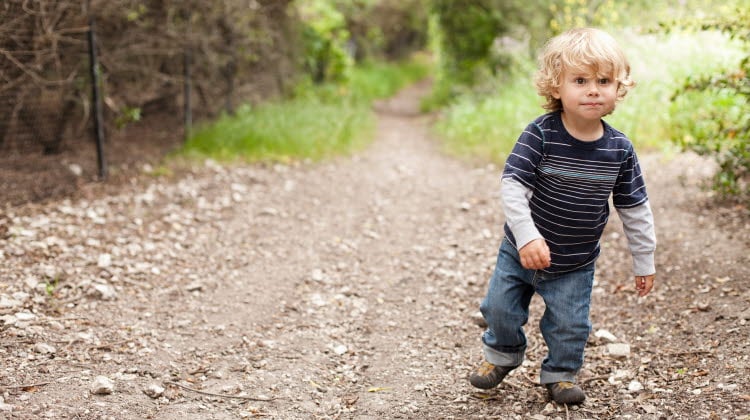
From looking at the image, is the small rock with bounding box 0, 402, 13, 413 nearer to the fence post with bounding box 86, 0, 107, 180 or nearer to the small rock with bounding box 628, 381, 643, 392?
the small rock with bounding box 628, 381, 643, 392

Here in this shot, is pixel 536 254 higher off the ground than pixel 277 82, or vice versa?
pixel 536 254

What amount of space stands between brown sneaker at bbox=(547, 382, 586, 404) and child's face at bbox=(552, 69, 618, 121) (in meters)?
1.14

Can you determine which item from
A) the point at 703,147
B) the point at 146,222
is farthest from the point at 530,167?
the point at 146,222

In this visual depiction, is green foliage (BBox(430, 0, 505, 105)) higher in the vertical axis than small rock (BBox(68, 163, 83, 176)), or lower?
higher

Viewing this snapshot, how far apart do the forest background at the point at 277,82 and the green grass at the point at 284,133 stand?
0.03 metres

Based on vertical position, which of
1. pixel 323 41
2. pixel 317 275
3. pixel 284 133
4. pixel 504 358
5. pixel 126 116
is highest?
pixel 323 41

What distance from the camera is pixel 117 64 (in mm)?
6973

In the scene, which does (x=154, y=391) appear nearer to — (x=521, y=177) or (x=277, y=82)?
(x=521, y=177)

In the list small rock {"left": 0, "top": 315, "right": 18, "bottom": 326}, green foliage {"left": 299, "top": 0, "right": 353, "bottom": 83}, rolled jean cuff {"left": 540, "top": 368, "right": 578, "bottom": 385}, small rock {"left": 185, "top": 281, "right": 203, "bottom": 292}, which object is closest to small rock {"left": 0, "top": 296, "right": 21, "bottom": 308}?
small rock {"left": 0, "top": 315, "right": 18, "bottom": 326}

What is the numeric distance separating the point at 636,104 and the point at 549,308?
19.1 ft

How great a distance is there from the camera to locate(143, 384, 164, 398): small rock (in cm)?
282

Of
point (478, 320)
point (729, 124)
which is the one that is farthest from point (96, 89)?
point (729, 124)

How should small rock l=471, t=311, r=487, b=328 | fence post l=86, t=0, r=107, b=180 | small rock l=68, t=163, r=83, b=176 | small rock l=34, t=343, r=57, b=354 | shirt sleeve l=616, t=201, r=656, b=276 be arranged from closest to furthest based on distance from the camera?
1. shirt sleeve l=616, t=201, r=656, b=276
2. small rock l=34, t=343, r=57, b=354
3. small rock l=471, t=311, r=487, b=328
4. fence post l=86, t=0, r=107, b=180
5. small rock l=68, t=163, r=83, b=176

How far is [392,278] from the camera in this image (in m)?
4.59
